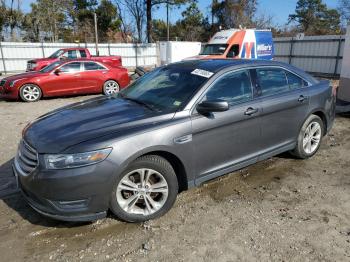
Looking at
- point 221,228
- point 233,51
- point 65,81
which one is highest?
point 233,51

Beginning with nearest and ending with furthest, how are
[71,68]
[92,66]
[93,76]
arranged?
[71,68]
[93,76]
[92,66]

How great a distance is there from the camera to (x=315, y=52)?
61.3ft

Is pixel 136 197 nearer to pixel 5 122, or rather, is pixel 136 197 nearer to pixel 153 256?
pixel 153 256

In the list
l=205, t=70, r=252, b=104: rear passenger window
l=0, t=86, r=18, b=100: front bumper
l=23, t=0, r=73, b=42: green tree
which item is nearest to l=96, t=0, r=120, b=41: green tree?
l=23, t=0, r=73, b=42: green tree

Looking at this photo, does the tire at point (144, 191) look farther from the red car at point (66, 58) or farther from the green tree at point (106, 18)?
the green tree at point (106, 18)

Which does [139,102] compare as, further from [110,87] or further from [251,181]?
[110,87]

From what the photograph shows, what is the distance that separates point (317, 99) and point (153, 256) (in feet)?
11.3

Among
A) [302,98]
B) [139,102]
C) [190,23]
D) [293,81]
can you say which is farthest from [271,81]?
[190,23]

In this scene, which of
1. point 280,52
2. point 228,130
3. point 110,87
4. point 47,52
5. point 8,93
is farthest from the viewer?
point 47,52

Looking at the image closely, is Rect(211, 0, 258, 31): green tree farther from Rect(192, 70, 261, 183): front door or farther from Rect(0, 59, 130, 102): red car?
Rect(192, 70, 261, 183): front door

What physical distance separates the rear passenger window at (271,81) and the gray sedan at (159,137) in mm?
15

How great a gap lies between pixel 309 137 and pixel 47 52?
22.9m

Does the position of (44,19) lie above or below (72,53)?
above

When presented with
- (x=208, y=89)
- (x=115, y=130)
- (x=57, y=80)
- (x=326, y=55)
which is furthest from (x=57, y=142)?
(x=326, y=55)
